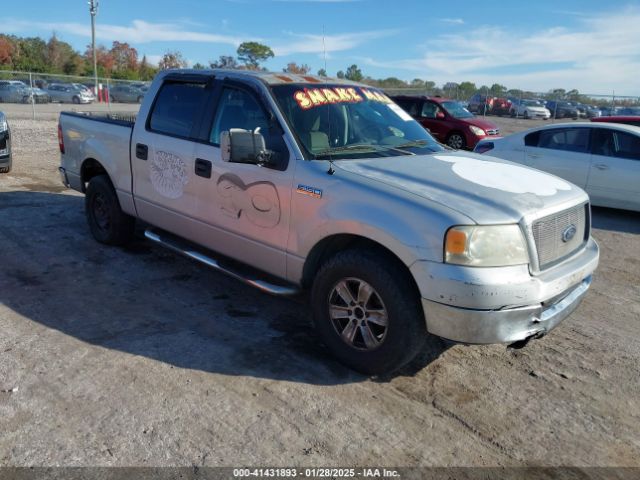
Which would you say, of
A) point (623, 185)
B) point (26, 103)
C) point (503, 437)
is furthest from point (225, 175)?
point (26, 103)

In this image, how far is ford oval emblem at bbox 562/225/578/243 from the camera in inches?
142

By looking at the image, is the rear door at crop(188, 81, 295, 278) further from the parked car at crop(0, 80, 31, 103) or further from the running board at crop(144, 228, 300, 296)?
the parked car at crop(0, 80, 31, 103)

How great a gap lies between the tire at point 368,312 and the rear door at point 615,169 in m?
6.61

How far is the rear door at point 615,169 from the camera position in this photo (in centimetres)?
844

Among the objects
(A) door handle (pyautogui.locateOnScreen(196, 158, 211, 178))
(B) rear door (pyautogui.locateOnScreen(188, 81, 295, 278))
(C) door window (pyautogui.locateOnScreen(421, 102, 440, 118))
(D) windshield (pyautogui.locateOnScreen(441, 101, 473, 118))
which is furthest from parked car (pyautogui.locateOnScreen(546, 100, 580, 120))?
(A) door handle (pyautogui.locateOnScreen(196, 158, 211, 178))

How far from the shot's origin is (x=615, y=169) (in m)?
8.54

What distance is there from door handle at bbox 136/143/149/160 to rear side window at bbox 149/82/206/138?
19cm

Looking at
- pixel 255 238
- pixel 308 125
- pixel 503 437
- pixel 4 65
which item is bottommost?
pixel 503 437

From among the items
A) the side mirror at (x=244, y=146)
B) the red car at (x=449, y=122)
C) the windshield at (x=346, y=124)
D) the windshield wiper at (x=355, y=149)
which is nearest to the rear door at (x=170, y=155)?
the side mirror at (x=244, y=146)

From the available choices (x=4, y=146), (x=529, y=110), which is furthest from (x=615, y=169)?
(x=529, y=110)

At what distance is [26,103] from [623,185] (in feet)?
103

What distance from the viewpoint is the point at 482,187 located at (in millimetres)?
3557

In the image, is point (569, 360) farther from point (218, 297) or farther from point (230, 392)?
point (218, 297)

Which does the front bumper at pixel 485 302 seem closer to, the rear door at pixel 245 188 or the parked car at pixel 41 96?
the rear door at pixel 245 188
